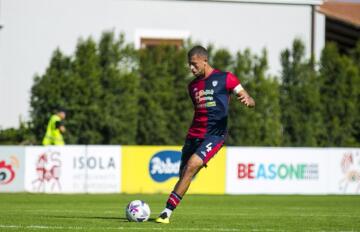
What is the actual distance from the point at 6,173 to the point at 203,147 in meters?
14.1

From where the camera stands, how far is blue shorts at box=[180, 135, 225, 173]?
12.7 metres

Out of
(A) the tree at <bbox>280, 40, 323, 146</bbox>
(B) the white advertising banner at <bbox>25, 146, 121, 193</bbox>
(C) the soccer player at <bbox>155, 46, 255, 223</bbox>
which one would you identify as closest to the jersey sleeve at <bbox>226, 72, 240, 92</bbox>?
(C) the soccer player at <bbox>155, 46, 255, 223</bbox>

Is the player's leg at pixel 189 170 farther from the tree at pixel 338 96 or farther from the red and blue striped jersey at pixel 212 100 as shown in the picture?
the tree at pixel 338 96

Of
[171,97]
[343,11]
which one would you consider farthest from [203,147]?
[343,11]

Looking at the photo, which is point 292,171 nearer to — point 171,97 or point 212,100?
point 171,97

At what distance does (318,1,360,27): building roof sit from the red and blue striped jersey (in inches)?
1092

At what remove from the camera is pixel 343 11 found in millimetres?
44500

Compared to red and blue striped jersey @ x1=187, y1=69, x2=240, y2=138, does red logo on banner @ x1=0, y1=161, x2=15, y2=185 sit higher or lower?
lower

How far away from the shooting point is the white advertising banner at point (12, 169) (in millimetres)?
25828

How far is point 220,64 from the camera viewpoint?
1351 inches

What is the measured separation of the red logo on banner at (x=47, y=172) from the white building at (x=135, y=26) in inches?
357

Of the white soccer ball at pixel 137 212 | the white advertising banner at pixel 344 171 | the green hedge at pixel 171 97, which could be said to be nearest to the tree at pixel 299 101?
the green hedge at pixel 171 97

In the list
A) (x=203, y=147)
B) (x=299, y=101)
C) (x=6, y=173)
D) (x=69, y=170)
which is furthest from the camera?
(x=299, y=101)

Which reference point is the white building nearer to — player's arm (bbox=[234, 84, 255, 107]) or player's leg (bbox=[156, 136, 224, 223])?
player's leg (bbox=[156, 136, 224, 223])
